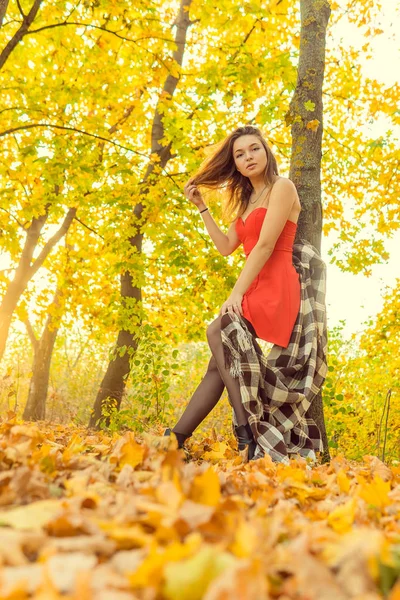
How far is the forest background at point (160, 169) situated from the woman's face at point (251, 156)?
479 mm

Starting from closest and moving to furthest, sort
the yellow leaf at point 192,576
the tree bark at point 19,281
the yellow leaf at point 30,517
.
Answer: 1. the yellow leaf at point 192,576
2. the yellow leaf at point 30,517
3. the tree bark at point 19,281

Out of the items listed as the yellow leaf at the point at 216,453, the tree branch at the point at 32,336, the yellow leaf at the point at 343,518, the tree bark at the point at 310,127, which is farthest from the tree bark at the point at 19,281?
the yellow leaf at the point at 343,518

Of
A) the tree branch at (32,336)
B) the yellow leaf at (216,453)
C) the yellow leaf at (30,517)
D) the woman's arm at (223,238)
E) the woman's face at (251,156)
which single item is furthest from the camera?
the tree branch at (32,336)

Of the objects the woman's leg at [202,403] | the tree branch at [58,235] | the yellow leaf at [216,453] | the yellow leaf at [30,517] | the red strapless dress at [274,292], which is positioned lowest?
the yellow leaf at [216,453]

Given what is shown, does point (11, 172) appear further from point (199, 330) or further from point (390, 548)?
point (390, 548)

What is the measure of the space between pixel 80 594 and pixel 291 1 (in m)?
8.28

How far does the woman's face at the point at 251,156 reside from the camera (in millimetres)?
3660

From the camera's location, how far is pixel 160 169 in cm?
666

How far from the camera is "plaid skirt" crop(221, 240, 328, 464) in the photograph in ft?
10.2

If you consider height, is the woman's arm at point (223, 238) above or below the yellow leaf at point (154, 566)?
above

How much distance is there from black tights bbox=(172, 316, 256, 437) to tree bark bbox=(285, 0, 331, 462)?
2.55 feet

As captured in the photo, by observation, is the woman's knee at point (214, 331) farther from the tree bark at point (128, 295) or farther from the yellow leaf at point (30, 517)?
the tree bark at point (128, 295)

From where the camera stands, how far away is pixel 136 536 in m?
0.86

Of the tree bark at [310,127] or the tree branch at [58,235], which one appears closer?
the tree bark at [310,127]
